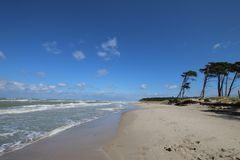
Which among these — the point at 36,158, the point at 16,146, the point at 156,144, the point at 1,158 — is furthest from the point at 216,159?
the point at 16,146

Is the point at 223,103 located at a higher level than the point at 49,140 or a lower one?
higher

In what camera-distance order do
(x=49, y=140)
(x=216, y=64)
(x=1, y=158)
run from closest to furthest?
(x=1, y=158)
(x=49, y=140)
(x=216, y=64)

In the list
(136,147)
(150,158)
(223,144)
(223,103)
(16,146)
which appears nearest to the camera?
(150,158)

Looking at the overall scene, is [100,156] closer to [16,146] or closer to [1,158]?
[1,158]

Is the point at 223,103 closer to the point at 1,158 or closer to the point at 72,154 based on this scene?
the point at 72,154

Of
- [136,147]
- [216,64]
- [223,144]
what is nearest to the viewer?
[223,144]

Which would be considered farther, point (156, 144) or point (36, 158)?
point (156, 144)

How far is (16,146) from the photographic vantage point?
7996 millimetres

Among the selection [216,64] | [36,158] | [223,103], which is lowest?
[36,158]

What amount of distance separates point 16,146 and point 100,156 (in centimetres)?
373

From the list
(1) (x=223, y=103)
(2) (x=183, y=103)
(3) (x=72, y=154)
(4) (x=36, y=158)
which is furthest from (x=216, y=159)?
(2) (x=183, y=103)

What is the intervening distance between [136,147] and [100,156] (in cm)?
149

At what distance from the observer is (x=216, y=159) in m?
5.41

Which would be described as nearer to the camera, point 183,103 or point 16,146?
point 16,146
